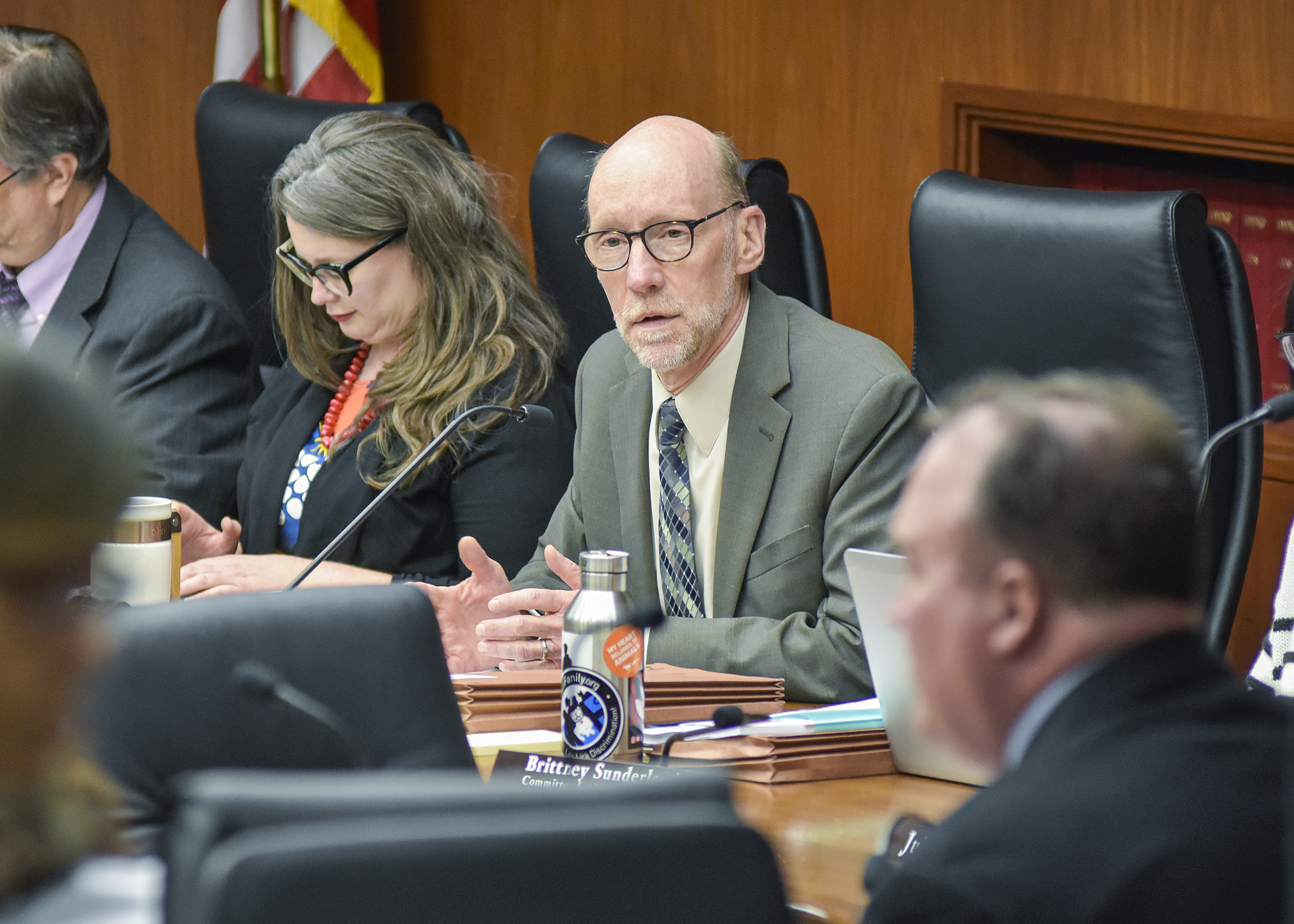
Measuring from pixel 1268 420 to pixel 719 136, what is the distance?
3.43 ft

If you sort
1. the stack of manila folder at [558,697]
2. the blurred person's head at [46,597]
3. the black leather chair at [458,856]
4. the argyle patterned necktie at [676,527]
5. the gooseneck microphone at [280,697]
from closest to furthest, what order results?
1. the blurred person's head at [46,597]
2. the black leather chair at [458,856]
3. the gooseneck microphone at [280,697]
4. the stack of manila folder at [558,697]
5. the argyle patterned necktie at [676,527]

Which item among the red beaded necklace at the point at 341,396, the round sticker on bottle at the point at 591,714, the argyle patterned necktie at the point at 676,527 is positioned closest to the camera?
the round sticker on bottle at the point at 591,714

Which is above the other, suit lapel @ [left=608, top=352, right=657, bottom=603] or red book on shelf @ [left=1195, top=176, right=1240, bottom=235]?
red book on shelf @ [left=1195, top=176, right=1240, bottom=235]

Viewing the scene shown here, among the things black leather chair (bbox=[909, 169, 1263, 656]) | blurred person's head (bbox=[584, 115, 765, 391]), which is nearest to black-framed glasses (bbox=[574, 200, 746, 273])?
blurred person's head (bbox=[584, 115, 765, 391])

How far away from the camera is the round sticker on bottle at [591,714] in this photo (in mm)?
1612

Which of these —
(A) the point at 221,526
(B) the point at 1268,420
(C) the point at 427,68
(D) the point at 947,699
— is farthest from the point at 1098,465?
(C) the point at 427,68

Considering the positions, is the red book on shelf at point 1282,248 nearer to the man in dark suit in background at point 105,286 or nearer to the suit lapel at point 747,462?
the suit lapel at point 747,462

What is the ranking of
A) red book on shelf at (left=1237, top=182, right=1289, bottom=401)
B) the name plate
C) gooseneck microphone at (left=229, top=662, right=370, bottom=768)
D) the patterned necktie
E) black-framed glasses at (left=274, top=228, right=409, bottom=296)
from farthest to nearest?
red book on shelf at (left=1237, top=182, right=1289, bottom=401), the patterned necktie, black-framed glasses at (left=274, top=228, right=409, bottom=296), the name plate, gooseneck microphone at (left=229, top=662, right=370, bottom=768)

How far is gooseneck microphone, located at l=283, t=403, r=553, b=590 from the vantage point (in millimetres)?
2016

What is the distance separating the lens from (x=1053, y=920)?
0.90 metres

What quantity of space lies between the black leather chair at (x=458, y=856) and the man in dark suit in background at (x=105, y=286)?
2233 millimetres

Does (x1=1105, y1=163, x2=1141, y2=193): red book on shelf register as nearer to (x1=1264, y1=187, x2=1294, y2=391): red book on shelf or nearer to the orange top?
(x1=1264, y1=187, x2=1294, y2=391): red book on shelf

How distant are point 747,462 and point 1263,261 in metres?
1.50

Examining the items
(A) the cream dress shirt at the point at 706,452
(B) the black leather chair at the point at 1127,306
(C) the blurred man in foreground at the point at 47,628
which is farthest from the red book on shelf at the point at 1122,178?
(C) the blurred man in foreground at the point at 47,628
